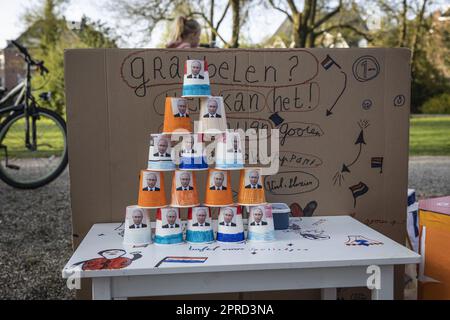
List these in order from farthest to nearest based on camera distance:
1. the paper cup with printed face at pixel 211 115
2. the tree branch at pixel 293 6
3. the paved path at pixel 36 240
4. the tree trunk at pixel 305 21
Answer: the tree branch at pixel 293 6, the tree trunk at pixel 305 21, the paved path at pixel 36 240, the paper cup with printed face at pixel 211 115

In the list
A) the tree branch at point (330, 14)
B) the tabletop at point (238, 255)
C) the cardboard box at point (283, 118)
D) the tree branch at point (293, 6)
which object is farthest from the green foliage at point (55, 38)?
the tabletop at point (238, 255)

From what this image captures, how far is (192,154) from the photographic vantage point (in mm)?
1449

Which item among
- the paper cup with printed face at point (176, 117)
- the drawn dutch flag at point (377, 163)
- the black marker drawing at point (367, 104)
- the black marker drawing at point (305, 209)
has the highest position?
the black marker drawing at point (367, 104)

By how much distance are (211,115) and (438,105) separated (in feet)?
39.7

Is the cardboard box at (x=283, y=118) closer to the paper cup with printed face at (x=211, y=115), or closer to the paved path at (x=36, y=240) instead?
the paper cup with printed face at (x=211, y=115)

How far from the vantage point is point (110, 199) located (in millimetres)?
1771

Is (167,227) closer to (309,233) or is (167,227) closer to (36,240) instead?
(309,233)

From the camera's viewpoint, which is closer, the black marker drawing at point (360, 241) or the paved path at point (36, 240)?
the black marker drawing at point (360, 241)

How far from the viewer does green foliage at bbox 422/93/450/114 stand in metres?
12.0

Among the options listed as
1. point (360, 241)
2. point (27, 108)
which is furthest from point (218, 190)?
point (27, 108)

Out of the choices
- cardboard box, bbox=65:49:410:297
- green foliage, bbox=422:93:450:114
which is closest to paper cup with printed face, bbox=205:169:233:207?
cardboard box, bbox=65:49:410:297

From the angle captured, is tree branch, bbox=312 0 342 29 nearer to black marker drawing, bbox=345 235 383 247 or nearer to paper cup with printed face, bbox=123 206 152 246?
black marker drawing, bbox=345 235 383 247

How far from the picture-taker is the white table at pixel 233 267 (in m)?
1.22

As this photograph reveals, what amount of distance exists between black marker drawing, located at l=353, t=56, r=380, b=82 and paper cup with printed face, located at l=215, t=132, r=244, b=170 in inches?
27.0
